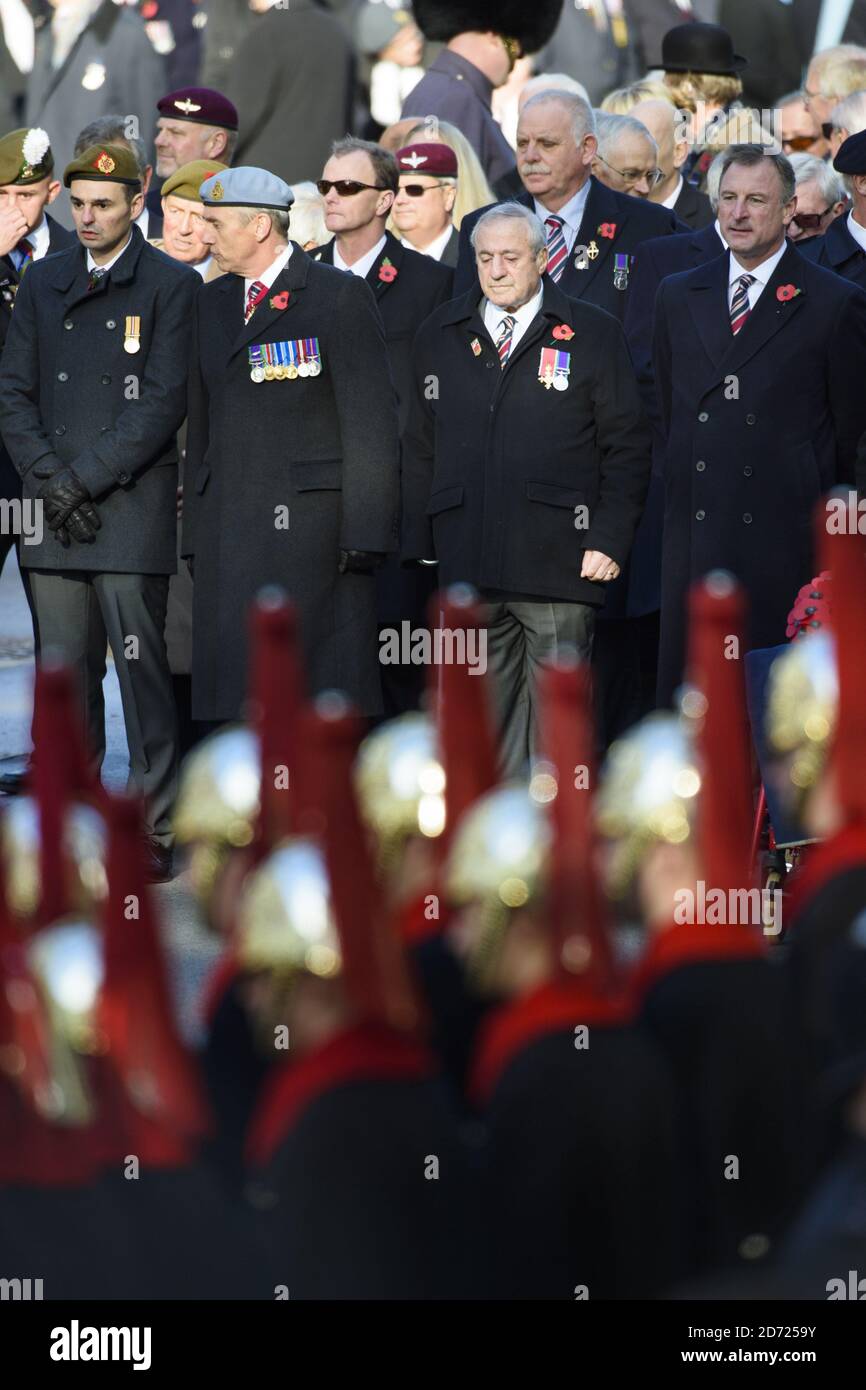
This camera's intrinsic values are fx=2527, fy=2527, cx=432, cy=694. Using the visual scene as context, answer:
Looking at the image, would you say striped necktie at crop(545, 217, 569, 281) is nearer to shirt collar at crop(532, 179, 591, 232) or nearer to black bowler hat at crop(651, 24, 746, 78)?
shirt collar at crop(532, 179, 591, 232)

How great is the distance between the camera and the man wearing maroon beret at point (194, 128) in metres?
8.40

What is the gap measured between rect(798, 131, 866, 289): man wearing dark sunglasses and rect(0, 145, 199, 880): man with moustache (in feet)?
5.97

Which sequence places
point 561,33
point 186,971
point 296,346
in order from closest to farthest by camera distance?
1. point 186,971
2. point 296,346
3. point 561,33

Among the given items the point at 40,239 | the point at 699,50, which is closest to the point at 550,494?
the point at 40,239

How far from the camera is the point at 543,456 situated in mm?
6371

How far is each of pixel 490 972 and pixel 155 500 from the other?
16.2 ft

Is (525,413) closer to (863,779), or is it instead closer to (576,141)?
(576,141)

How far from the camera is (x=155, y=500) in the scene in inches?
263

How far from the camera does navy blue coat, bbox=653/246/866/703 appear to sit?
244 inches

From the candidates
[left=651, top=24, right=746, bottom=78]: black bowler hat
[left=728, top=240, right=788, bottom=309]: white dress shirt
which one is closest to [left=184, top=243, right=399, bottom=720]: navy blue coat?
[left=728, top=240, right=788, bottom=309]: white dress shirt

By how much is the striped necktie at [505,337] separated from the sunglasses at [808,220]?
1848 mm

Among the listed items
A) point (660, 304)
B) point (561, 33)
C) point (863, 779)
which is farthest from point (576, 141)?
point (863, 779)
